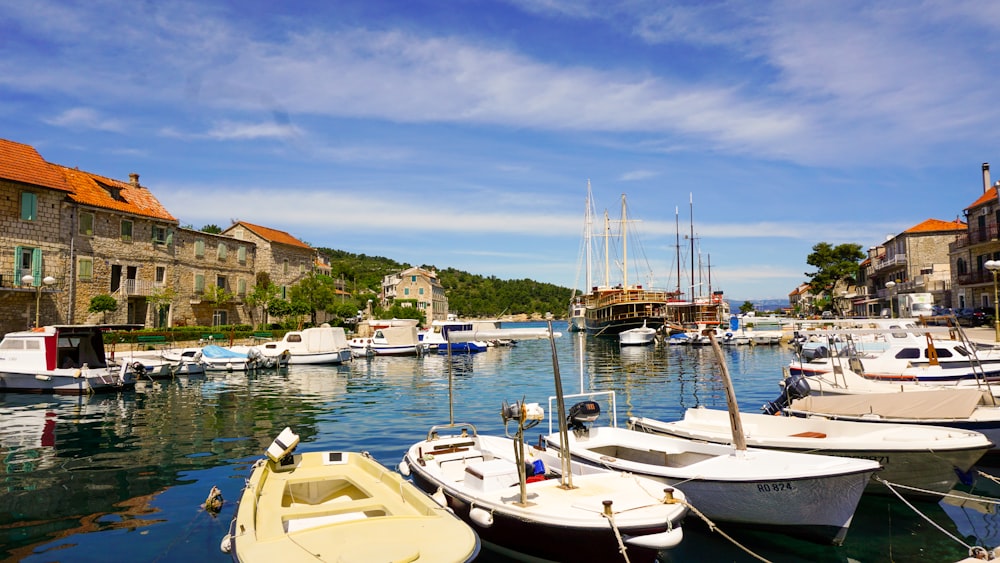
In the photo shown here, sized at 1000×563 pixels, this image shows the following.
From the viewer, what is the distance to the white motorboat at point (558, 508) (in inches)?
278

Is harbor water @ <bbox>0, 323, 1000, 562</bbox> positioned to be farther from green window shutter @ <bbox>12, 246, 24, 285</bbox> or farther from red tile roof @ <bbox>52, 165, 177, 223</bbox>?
red tile roof @ <bbox>52, 165, 177, 223</bbox>

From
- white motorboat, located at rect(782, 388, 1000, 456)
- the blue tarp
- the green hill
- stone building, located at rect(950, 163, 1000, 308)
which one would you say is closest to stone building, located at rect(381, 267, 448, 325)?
the green hill

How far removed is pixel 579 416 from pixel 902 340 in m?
28.6

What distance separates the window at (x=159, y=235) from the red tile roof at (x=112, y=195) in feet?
2.67

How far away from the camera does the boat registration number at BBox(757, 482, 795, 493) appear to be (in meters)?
8.45

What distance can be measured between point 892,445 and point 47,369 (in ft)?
93.2

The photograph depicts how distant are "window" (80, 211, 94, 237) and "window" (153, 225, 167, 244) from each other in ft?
17.3

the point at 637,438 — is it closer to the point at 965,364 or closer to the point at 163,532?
the point at 163,532

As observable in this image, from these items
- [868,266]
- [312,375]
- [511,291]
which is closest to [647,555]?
[312,375]

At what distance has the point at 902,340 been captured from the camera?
31.8 m

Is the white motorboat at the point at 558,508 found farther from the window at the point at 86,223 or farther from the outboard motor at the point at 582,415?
the window at the point at 86,223

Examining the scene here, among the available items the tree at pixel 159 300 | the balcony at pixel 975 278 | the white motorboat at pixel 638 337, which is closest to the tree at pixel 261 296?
the tree at pixel 159 300

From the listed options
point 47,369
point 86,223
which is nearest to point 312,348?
point 86,223

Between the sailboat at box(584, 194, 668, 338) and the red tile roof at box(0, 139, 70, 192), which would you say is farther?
the sailboat at box(584, 194, 668, 338)
